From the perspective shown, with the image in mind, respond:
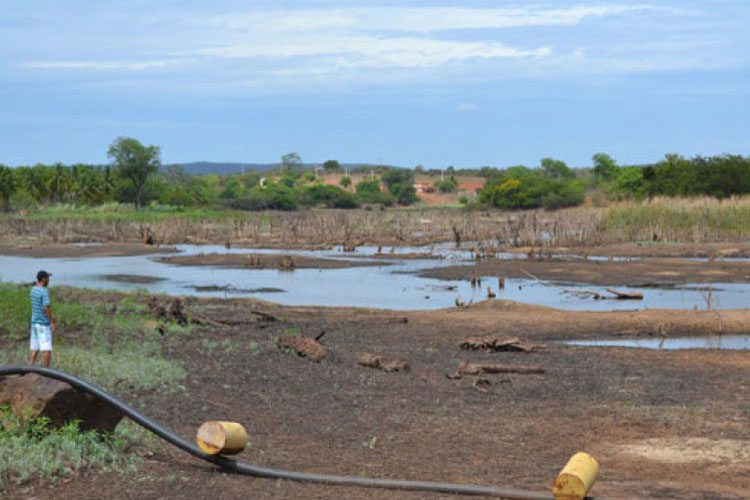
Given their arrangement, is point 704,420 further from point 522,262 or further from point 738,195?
point 738,195

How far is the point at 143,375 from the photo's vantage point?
12500 mm

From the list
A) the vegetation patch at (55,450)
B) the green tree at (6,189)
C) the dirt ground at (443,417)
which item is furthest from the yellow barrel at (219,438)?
the green tree at (6,189)

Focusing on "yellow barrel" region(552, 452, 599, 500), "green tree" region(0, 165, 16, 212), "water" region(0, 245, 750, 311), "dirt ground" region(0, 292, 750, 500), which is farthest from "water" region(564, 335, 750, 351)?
"green tree" region(0, 165, 16, 212)

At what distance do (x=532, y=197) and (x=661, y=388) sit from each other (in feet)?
275

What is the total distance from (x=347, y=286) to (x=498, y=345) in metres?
19.0

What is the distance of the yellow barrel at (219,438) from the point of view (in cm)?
862

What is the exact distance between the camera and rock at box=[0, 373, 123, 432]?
29.8 feet

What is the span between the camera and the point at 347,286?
36.7 m

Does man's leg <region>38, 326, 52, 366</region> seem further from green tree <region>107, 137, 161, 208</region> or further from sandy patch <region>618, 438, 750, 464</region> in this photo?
green tree <region>107, 137, 161, 208</region>

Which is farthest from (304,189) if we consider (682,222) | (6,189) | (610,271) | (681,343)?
(681,343)

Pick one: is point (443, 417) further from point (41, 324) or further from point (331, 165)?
point (331, 165)

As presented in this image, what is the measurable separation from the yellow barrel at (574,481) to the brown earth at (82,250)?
51021 mm

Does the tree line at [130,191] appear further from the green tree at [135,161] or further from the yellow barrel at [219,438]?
the yellow barrel at [219,438]

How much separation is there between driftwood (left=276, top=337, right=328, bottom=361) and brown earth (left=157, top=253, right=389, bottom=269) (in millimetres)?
29411
